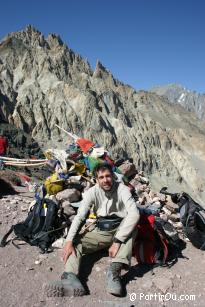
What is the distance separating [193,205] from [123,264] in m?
2.03

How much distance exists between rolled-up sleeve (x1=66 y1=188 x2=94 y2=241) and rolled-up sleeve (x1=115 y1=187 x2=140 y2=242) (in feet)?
1.63

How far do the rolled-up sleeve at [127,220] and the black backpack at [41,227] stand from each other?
1.59 m

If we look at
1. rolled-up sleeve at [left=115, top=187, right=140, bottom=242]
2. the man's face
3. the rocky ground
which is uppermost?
the man's face

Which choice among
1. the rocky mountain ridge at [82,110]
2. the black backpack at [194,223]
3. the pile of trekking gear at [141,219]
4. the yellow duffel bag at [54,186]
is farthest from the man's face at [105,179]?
the rocky mountain ridge at [82,110]

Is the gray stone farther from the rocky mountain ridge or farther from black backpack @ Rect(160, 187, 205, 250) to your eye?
the rocky mountain ridge

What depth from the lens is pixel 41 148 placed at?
148 feet

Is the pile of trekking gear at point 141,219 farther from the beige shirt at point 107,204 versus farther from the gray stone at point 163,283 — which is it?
the beige shirt at point 107,204

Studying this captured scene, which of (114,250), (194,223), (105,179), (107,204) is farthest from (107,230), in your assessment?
(194,223)

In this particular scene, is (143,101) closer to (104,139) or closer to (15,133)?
(104,139)

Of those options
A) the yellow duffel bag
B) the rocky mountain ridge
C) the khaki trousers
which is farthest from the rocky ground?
the rocky mountain ridge

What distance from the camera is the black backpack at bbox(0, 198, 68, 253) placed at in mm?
5867

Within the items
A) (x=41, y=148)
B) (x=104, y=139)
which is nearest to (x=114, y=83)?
(x=104, y=139)

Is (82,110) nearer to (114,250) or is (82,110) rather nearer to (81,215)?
(81,215)

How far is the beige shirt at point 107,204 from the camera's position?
495 centimetres
